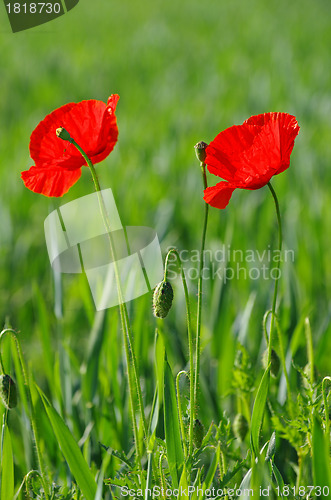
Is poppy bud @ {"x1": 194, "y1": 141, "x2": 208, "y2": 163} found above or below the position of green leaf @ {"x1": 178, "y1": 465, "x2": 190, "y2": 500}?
above

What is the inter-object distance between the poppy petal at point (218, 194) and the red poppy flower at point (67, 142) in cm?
13

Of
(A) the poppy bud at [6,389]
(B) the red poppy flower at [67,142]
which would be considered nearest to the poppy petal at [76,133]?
(B) the red poppy flower at [67,142]

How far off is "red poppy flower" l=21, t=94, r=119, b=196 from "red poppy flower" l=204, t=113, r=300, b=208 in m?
0.12

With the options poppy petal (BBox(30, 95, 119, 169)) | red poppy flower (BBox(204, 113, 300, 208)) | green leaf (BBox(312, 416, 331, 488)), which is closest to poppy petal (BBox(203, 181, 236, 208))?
red poppy flower (BBox(204, 113, 300, 208))

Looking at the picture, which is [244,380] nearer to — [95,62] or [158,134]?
[158,134]

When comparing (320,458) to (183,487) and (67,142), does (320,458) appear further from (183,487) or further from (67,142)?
(67,142)

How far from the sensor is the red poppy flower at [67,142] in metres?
0.66

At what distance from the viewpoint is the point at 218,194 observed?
25.0 inches

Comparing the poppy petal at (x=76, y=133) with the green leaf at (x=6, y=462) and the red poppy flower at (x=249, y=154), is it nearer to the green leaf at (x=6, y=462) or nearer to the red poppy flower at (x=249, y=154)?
the red poppy flower at (x=249, y=154)

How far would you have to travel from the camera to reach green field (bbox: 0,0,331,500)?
90 centimetres

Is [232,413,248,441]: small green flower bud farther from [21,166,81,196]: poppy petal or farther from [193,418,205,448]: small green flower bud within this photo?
[21,166,81,196]: poppy petal

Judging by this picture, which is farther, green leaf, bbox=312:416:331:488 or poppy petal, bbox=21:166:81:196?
poppy petal, bbox=21:166:81:196

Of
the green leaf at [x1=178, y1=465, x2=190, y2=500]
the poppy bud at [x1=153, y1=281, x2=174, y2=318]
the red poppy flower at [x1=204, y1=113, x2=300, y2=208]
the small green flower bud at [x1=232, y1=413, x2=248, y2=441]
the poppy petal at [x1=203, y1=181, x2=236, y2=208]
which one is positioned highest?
the red poppy flower at [x1=204, y1=113, x2=300, y2=208]

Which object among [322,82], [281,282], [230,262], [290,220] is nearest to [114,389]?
[281,282]
